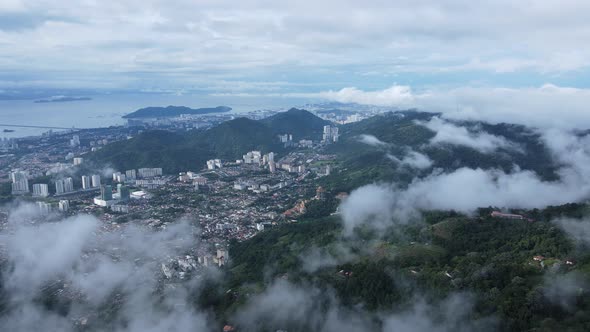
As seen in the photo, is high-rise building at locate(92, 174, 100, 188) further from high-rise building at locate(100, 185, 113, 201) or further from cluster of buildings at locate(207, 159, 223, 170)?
cluster of buildings at locate(207, 159, 223, 170)

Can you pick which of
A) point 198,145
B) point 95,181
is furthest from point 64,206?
point 198,145

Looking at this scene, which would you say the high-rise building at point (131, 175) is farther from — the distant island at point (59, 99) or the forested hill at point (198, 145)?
the distant island at point (59, 99)

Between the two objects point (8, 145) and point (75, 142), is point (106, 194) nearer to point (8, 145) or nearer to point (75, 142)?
point (75, 142)

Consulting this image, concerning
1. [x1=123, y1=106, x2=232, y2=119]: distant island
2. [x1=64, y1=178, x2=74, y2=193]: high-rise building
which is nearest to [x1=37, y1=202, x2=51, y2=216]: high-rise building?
[x1=64, y1=178, x2=74, y2=193]: high-rise building

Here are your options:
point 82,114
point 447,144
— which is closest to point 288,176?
point 447,144

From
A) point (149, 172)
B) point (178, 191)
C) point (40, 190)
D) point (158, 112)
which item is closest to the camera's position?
point (40, 190)

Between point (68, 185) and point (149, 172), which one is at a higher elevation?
point (68, 185)

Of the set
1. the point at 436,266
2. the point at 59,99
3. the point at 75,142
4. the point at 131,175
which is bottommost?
the point at 131,175

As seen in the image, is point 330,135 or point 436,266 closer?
point 436,266
